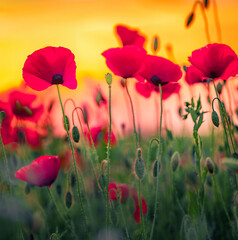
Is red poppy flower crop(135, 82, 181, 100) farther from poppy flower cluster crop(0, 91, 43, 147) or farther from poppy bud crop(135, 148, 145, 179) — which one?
poppy flower cluster crop(0, 91, 43, 147)

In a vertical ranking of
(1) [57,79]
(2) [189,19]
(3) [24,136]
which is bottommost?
(3) [24,136]

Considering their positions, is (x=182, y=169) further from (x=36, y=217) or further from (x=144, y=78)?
(x=36, y=217)

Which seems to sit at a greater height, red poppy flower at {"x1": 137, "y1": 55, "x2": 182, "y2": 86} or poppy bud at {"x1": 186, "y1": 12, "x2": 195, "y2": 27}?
poppy bud at {"x1": 186, "y1": 12, "x2": 195, "y2": 27}

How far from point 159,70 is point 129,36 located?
20.1 inches

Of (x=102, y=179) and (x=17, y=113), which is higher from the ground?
(x=17, y=113)

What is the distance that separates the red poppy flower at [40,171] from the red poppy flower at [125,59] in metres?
0.42

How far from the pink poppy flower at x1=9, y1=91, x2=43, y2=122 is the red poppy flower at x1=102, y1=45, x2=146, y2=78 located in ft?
1.85

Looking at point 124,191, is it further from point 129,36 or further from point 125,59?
point 129,36

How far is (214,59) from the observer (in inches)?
54.9

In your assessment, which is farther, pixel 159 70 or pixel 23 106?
pixel 23 106

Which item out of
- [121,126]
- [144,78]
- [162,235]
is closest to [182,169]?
[162,235]

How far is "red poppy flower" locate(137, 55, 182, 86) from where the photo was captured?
1427 millimetres

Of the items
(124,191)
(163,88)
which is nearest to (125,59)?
(163,88)

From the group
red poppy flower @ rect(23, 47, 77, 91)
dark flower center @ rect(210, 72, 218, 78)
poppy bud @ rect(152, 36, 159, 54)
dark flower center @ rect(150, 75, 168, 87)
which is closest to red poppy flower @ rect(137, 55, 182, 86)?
dark flower center @ rect(150, 75, 168, 87)
